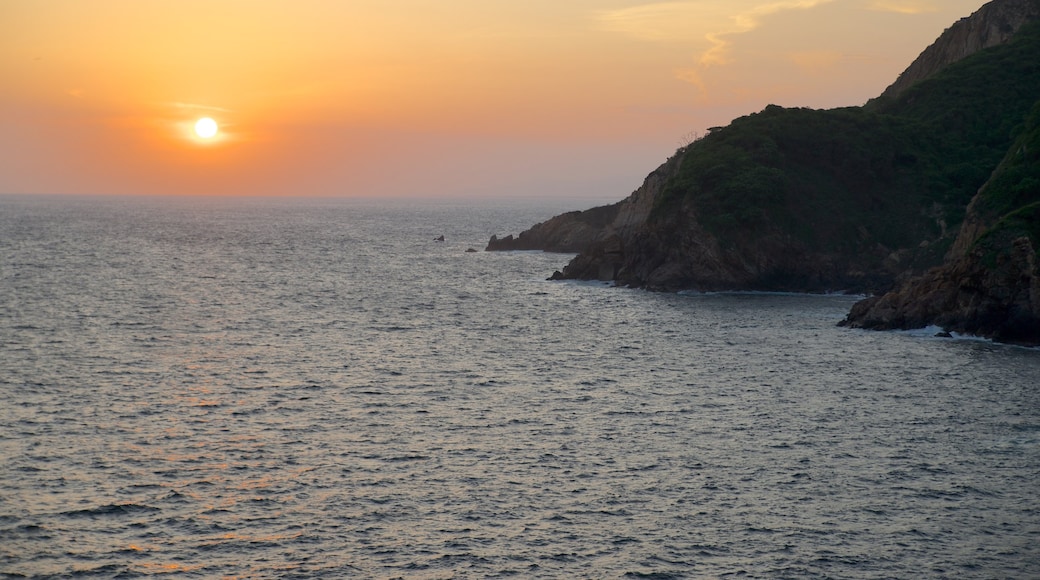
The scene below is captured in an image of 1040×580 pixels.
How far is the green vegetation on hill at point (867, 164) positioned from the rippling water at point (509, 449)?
34623 millimetres

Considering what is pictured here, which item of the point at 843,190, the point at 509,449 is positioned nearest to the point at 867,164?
the point at 843,190

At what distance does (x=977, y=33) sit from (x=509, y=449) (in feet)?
530

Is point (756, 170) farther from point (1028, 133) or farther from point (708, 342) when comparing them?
point (708, 342)

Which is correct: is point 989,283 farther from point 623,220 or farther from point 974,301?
point 623,220

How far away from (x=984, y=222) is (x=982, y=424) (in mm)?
46780

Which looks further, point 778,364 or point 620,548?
point 778,364

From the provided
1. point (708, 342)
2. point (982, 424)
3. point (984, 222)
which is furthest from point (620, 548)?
point (984, 222)

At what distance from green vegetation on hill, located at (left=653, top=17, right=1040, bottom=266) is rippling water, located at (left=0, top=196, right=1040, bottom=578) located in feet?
114

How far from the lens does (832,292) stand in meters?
122


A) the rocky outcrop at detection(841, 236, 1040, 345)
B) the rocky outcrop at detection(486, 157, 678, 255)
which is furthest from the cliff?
the rocky outcrop at detection(486, 157, 678, 255)

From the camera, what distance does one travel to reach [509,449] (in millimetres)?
52500

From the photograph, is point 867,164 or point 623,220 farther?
point 623,220

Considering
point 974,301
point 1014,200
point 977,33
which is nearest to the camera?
point 974,301

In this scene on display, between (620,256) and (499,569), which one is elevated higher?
(620,256)
